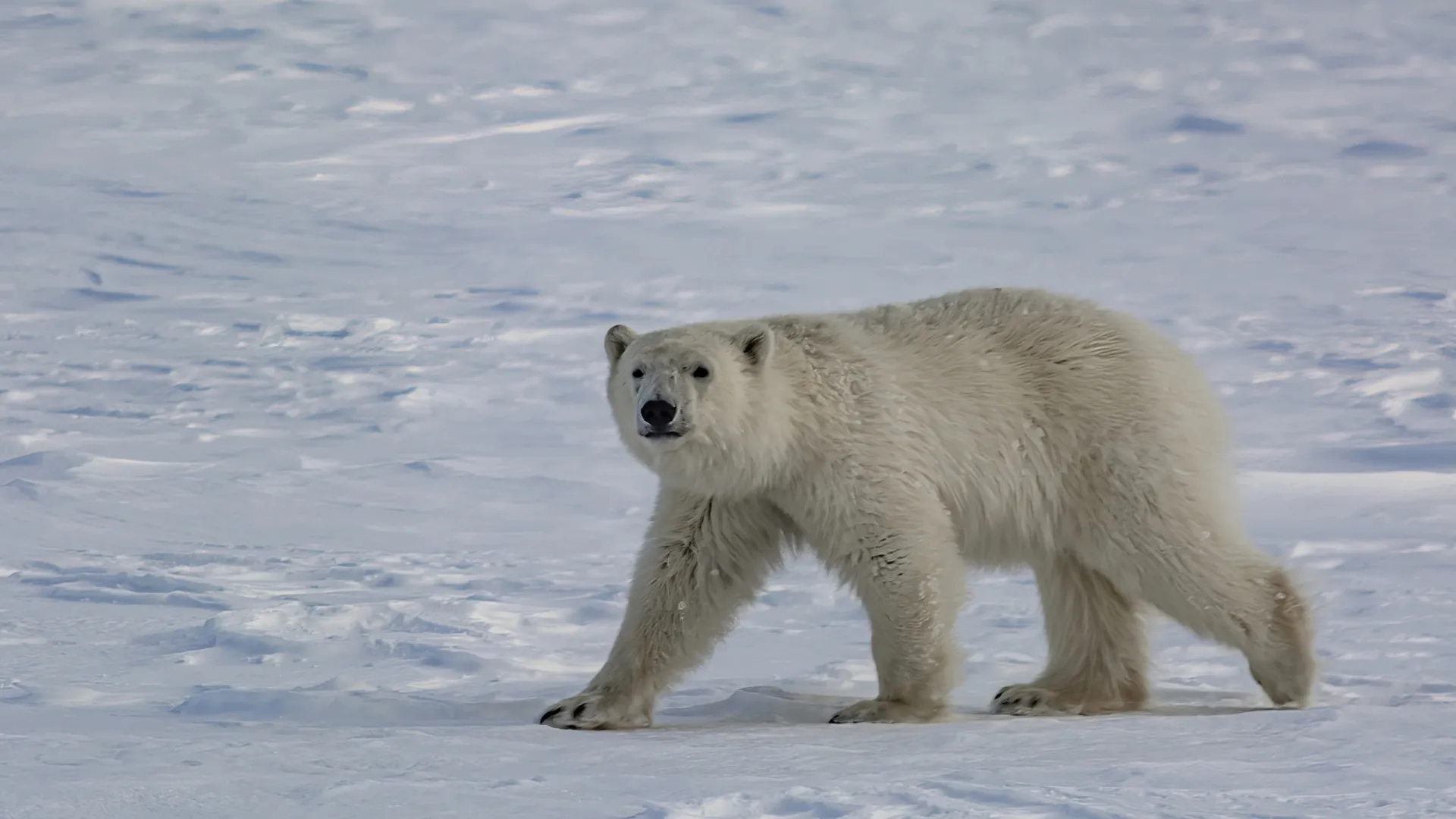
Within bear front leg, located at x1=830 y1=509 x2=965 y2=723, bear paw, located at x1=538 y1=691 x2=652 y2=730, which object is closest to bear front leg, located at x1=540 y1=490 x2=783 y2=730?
bear paw, located at x1=538 y1=691 x2=652 y2=730

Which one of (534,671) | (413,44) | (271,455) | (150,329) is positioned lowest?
(534,671)

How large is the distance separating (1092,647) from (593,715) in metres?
1.77

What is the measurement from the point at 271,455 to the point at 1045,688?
255 inches

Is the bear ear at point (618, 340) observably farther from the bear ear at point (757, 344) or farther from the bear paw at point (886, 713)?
the bear paw at point (886, 713)

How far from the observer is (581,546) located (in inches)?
340

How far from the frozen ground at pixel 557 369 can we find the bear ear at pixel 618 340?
1154mm

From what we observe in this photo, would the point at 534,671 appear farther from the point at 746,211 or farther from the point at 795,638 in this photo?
the point at 746,211

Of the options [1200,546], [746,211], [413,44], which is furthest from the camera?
[413,44]

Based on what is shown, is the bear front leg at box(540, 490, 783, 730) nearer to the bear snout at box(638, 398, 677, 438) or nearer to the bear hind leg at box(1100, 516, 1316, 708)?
the bear snout at box(638, 398, 677, 438)

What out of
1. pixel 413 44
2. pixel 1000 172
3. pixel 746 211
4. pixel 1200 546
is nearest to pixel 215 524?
pixel 1200 546

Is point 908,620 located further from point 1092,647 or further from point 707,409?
point 1092,647

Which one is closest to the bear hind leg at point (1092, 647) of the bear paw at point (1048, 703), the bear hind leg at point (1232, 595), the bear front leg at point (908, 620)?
the bear paw at point (1048, 703)

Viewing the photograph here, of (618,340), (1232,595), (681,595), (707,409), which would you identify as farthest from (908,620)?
(618,340)

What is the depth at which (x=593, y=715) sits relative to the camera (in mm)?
4758
